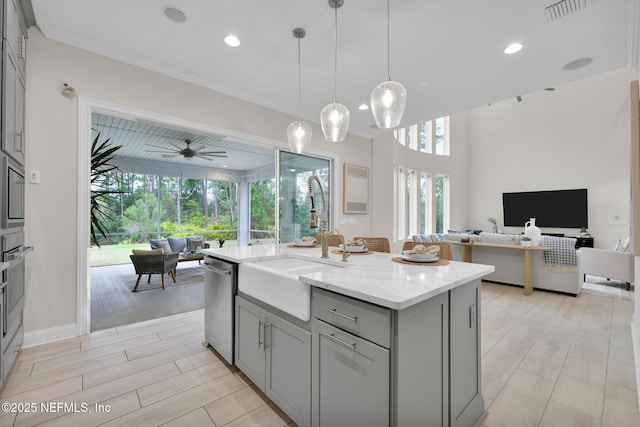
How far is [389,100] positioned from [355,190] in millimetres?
3292

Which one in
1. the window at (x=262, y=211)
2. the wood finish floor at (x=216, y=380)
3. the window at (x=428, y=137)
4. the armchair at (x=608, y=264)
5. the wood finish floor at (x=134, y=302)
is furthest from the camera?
the window at (x=262, y=211)

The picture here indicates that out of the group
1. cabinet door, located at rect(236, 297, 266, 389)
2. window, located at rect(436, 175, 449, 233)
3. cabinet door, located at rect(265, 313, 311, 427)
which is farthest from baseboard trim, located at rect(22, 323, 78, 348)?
window, located at rect(436, 175, 449, 233)

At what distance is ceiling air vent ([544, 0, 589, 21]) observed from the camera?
201 cm

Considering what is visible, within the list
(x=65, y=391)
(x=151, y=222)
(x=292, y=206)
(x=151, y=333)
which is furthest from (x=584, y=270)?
(x=151, y=222)

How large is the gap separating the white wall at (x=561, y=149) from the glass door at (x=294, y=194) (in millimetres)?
6116

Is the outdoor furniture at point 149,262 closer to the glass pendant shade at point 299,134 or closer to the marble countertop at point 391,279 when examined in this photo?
the marble countertop at point 391,279

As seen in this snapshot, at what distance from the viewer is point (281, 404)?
153 cm

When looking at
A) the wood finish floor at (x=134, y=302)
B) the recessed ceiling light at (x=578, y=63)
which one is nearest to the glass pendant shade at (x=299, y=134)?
the wood finish floor at (x=134, y=302)

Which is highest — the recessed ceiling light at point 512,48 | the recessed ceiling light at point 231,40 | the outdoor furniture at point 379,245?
the recessed ceiling light at point 231,40

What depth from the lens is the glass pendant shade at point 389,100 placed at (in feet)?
5.63

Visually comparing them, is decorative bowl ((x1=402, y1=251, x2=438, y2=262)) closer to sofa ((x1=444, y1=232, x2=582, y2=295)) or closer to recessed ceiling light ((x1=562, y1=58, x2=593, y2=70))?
A: recessed ceiling light ((x1=562, y1=58, x2=593, y2=70))

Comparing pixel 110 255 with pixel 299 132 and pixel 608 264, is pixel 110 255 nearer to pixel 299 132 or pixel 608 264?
pixel 299 132

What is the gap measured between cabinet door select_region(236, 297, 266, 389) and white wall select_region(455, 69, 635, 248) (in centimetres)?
785

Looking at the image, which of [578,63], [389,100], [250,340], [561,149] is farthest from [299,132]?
[561,149]
